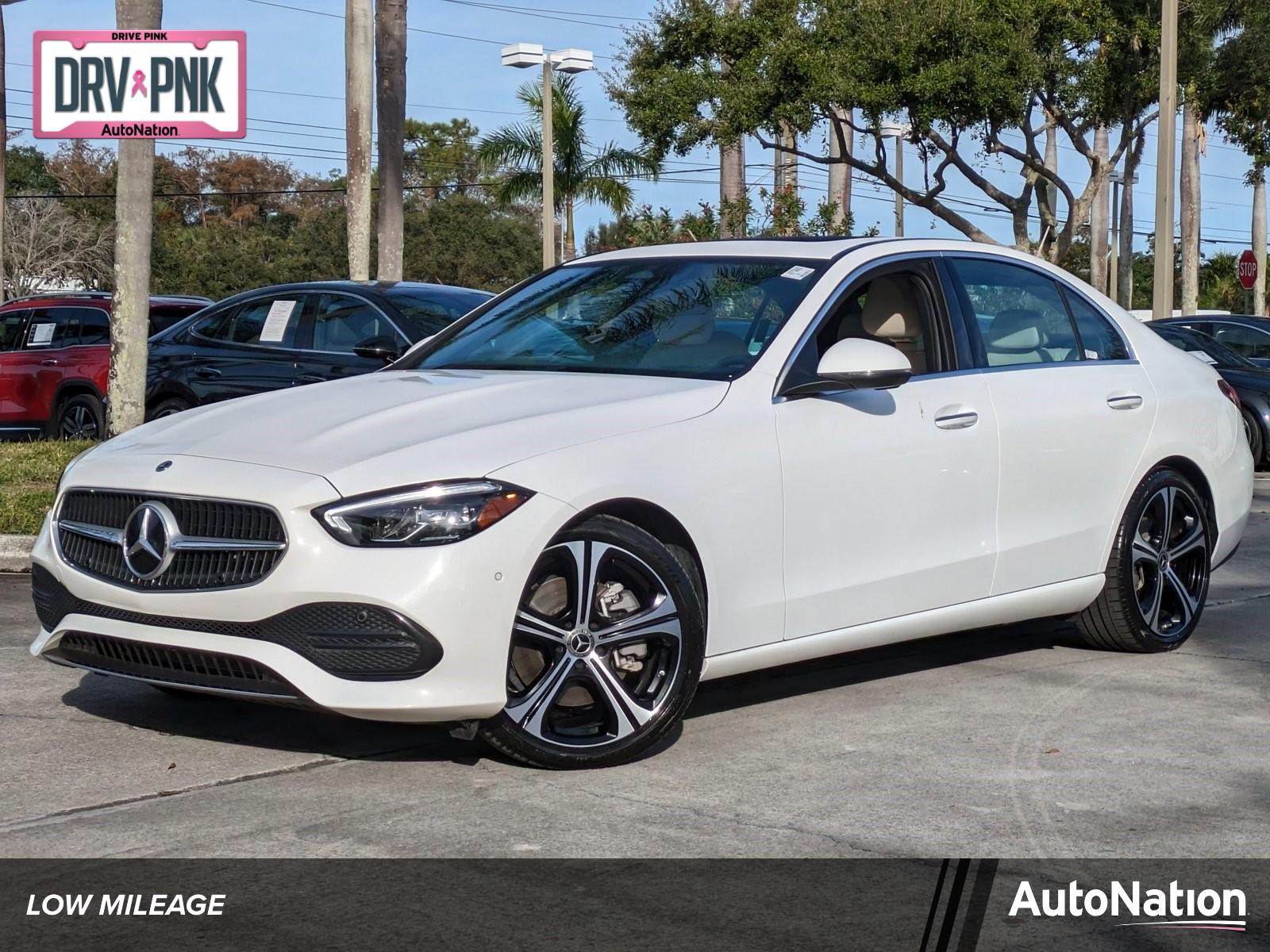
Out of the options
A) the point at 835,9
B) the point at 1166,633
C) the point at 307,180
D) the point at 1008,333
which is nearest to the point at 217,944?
the point at 1008,333

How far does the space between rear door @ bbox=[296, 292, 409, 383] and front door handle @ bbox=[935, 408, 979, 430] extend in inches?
266

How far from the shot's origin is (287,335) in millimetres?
13336

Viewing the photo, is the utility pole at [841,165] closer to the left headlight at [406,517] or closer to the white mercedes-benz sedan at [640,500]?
the white mercedes-benz sedan at [640,500]

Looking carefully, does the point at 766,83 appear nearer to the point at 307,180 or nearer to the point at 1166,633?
the point at 1166,633

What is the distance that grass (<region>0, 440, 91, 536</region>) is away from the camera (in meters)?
10.6

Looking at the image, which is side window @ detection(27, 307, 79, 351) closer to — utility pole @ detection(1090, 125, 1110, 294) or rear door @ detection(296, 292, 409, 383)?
rear door @ detection(296, 292, 409, 383)

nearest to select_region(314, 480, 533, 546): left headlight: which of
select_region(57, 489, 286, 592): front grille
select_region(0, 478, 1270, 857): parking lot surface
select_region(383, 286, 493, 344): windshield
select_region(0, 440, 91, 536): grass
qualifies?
select_region(57, 489, 286, 592): front grille

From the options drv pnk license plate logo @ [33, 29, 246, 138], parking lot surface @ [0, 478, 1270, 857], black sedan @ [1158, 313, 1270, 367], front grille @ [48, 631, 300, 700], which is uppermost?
drv pnk license plate logo @ [33, 29, 246, 138]

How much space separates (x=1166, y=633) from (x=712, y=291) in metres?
2.60

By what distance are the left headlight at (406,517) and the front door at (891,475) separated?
1.25 metres

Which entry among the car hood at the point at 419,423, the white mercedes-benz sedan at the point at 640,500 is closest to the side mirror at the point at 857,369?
the white mercedes-benz sedan at the point at 640,500

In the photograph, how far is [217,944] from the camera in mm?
3801

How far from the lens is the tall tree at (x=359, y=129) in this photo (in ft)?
84.0

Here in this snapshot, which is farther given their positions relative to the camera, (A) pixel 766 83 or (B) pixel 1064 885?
(A) pixel 766 83
